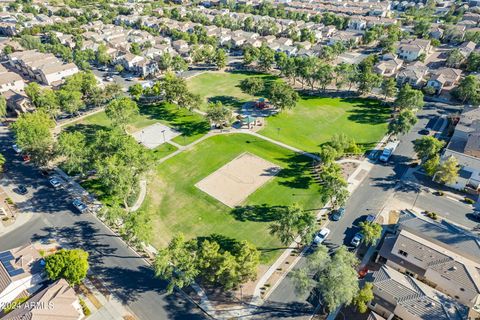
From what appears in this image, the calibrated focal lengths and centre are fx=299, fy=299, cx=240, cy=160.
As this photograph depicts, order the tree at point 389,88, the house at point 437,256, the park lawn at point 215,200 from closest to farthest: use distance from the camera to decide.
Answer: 1. the house at point 437,256
2. the park lawn at point 215,200
3. the tree at point 389,88

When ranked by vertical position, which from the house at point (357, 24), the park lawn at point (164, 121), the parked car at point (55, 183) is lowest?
Result: the parked car at point (55, 183)

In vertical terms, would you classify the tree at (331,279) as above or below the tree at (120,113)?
below

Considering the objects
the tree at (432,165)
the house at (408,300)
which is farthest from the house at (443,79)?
the house at (408,300)

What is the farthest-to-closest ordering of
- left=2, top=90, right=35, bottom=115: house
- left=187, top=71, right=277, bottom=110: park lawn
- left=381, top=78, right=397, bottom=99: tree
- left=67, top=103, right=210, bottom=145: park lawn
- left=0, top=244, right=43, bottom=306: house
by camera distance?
1. left=187, top=71, right=277, bottom=110: park lawn
2. left=381, top=78, right=397, bottom=99: tree
3. left=2, top=90, right=35, bottom=115: house
4. left=67, top=103, right=210, bottom=145: park lawn
5. left=0, top=244, right=43, bottom=306: house

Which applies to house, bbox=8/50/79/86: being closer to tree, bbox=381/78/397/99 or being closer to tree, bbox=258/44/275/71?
tree, bbox=258/44/275/71

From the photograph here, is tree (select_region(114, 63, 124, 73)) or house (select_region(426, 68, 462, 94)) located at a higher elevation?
house (select_region(426, 68, 462, 94))

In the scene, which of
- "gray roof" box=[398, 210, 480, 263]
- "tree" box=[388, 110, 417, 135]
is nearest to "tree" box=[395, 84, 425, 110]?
"tree" box=[388, 110, 417, 135]

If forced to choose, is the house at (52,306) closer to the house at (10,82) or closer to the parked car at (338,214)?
the parked car at (338,214)
